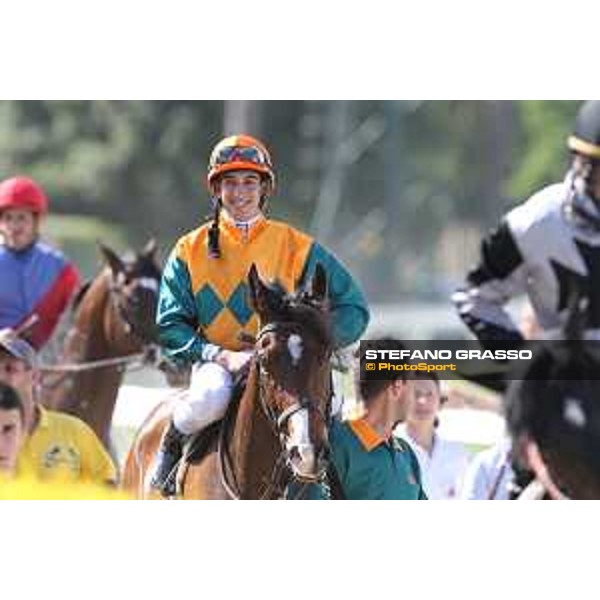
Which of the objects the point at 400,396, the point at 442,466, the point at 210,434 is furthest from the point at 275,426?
the point at 442,466

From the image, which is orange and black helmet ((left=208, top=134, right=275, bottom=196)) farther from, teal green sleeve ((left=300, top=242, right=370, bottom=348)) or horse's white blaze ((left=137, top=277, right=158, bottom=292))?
horse's white blaze ((left=137, top=277, right=158, bottom=292))

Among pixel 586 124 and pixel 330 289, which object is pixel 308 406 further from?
pixel 586 124

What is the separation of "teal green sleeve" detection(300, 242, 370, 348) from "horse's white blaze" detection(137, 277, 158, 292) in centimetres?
57

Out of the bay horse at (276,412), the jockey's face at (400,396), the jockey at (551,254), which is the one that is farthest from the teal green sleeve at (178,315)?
the jockey at (551,254)

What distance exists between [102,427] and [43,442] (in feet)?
0.64

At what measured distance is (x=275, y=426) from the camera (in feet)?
20.6

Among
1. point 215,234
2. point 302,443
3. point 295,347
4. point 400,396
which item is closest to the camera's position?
point 302,443

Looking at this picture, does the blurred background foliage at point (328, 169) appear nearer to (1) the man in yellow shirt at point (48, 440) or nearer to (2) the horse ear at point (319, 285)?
(2) the horse ear at point (319, 285)

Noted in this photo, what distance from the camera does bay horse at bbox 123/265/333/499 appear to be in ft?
20.2

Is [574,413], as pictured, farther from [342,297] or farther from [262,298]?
[262,298]

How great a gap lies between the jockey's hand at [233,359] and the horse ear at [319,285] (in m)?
0.26

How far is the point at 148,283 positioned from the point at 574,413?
1469mm

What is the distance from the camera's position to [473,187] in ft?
22.7

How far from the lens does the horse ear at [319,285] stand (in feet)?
21.1
